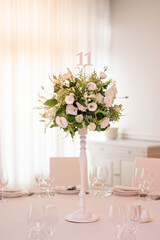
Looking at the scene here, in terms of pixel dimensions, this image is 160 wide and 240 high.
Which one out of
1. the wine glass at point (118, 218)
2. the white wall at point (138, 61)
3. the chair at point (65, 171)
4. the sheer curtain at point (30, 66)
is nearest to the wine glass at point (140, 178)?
the chair at point (65, 171)

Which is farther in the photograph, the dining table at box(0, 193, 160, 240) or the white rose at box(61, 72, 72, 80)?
the white rose at box(61, 72, 72, 80)

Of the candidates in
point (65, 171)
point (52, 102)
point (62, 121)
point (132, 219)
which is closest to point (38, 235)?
point (132, 219)

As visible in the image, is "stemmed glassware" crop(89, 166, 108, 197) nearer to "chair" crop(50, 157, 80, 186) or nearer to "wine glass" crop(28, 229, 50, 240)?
"chair" crop(50, 157, 80, 186)

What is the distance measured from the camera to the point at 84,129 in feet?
8.07

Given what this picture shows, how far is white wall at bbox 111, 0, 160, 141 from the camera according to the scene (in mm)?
5578

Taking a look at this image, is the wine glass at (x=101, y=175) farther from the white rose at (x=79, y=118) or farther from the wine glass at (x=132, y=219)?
the wine glass at (x=132, y=219)

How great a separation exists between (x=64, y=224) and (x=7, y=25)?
10.7 feet

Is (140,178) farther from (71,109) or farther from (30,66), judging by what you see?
(30,66)

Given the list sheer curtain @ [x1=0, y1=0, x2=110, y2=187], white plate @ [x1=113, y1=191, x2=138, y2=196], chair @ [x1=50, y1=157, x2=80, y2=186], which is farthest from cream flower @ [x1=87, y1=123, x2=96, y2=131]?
sheer curtain @ [x1=0, y1=0, x2=110, y2=187]

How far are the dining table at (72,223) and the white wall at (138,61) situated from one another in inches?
109

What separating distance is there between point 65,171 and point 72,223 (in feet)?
4.29

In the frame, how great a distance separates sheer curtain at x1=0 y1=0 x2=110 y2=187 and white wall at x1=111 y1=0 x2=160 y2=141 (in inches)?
23.6

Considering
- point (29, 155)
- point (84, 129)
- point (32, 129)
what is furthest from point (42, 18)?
point (84, 129)

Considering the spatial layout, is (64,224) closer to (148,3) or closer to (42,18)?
(42,18)
